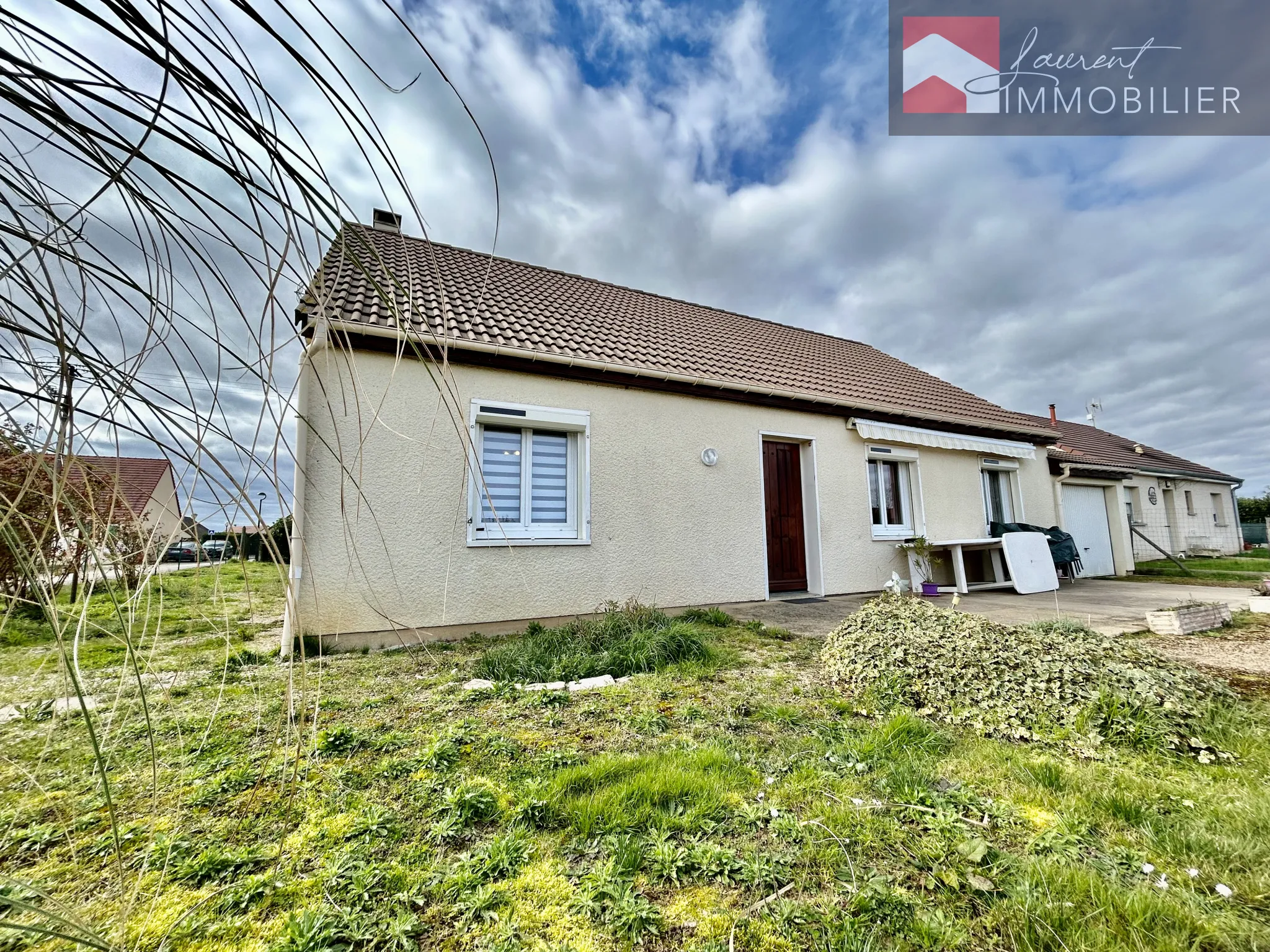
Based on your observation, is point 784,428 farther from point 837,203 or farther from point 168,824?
point 168,824

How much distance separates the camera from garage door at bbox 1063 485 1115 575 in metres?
14.3

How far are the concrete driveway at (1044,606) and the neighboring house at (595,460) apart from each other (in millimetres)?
634

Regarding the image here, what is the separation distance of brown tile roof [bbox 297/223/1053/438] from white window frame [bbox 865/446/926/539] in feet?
2.91

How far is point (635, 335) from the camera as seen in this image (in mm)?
9266

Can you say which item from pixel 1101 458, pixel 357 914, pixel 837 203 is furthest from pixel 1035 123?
pixel 1101 458

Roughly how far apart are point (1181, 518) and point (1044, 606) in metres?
22.6

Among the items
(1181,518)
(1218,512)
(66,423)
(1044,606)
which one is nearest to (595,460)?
(66,423)

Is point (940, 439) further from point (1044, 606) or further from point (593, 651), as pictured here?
point (593, 651)

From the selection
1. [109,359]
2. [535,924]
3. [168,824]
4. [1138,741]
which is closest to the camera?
[109,359]

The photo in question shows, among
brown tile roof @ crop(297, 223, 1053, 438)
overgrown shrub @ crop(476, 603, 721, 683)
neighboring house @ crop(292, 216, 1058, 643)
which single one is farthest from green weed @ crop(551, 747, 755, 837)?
brown tile roof @ crop(297, 223, 1053, 438)

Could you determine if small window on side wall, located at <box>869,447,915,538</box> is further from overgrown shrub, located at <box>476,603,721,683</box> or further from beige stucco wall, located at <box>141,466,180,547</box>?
beige stucco wall, located at <box>141,466,180,547</box>

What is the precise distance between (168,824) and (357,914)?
1.24 m

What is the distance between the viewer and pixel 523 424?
712 cm

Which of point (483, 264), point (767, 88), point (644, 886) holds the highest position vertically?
point (767, 88)
